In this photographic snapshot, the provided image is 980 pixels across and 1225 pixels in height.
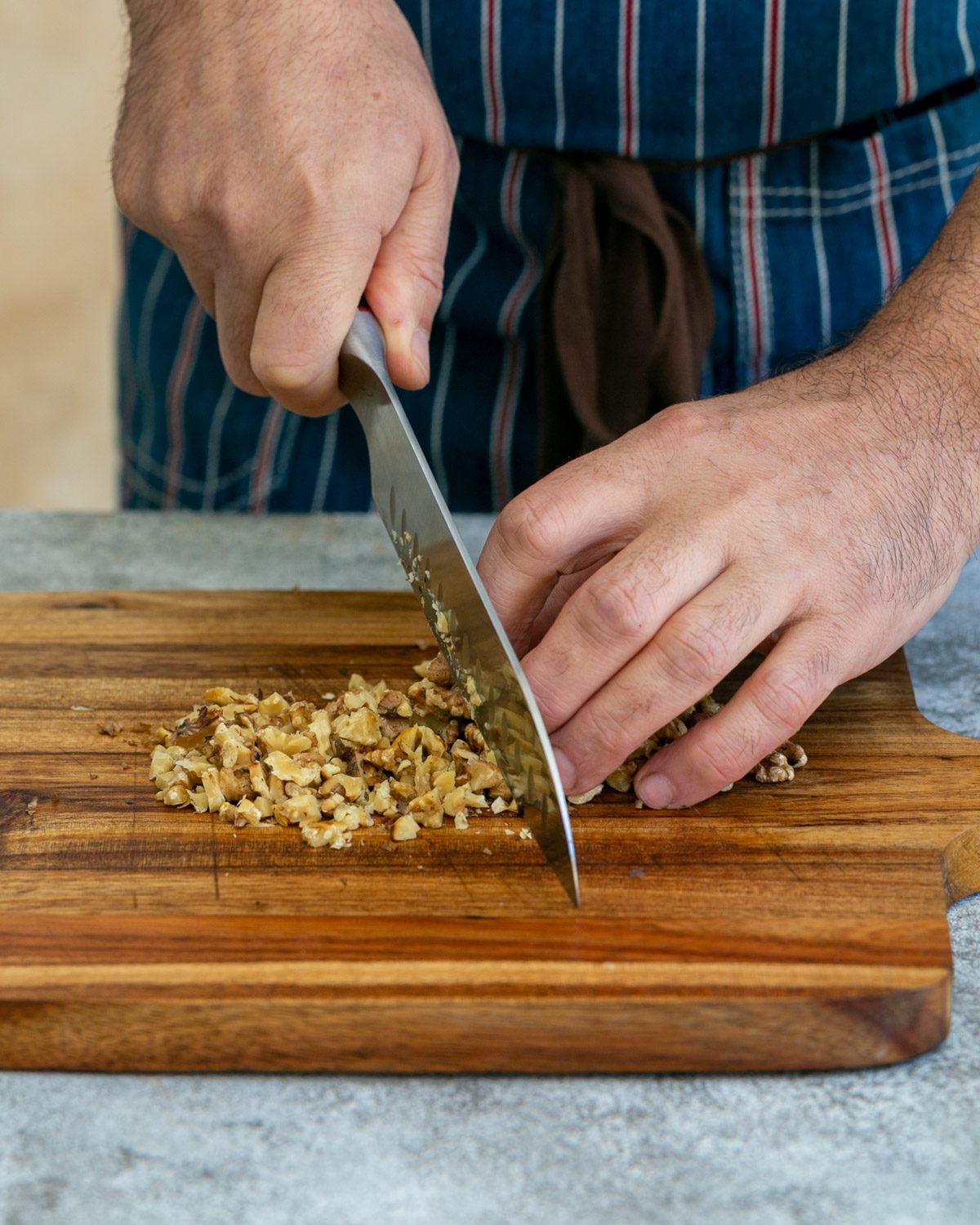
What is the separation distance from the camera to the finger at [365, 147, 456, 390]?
1.17m

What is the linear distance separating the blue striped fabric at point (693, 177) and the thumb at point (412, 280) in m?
0.26

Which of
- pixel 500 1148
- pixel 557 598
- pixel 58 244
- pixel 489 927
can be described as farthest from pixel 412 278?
pixel 58 244

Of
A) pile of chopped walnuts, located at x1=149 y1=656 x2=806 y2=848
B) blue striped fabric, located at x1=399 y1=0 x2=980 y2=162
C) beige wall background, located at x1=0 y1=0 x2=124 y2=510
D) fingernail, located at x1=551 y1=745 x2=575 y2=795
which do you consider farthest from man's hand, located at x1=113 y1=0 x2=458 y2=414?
beige wall background, located at x1=0 y1=0 x2=124 y2=510

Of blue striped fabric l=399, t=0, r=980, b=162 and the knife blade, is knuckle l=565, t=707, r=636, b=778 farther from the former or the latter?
blue striped fabric l=399, t=0, r=980, b=162

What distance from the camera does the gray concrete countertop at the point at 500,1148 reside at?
2.31 feet

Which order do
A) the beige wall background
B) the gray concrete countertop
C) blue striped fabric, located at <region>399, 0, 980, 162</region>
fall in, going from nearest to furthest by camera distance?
the gray concrete countertop
blue striped fabric, located at <region>399, 0, 980, 162</region>
the beige wall background

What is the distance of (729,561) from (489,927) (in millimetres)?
317

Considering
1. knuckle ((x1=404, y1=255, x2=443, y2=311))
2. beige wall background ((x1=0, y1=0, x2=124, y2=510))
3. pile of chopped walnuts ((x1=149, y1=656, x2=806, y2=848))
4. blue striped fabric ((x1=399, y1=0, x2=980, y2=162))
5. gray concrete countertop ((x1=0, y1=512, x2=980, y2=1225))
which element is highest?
blue striped fabric ((x1=399, y1=0, x2=980, y2=162))

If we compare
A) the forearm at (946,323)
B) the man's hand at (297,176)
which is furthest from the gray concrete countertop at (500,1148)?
the man's hand at (297,176)

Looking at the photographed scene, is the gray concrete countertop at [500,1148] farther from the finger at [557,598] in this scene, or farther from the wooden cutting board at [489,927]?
the finger at [557,598]

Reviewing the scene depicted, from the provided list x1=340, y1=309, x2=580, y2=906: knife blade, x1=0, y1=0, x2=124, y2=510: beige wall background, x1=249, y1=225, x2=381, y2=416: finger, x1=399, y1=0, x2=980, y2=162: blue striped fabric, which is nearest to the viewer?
x1=340, y1=309, x2=580, y2=906: knife blade

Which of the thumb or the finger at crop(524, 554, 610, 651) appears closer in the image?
the finger at crop(524, 554, 610, 651)

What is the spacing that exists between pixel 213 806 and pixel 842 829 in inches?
18.5

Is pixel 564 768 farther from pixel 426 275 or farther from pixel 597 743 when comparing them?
pixel 426 275
